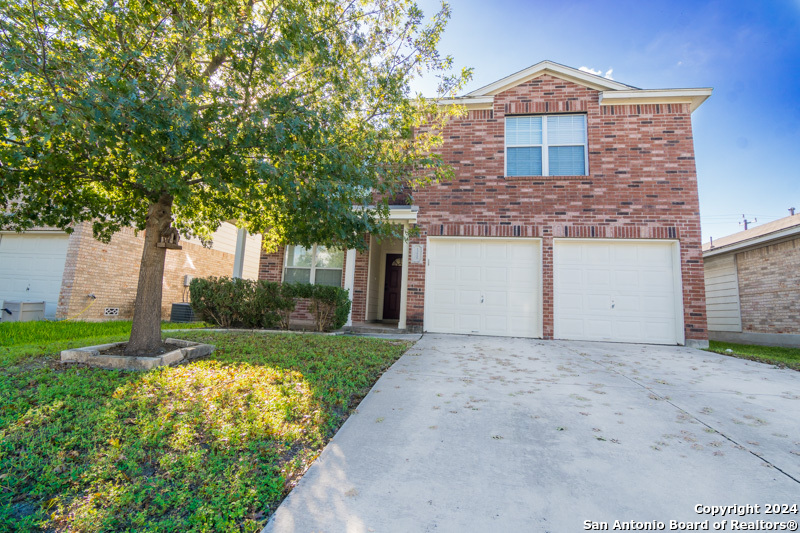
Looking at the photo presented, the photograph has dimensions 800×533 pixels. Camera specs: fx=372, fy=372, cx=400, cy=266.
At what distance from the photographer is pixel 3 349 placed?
5.26m

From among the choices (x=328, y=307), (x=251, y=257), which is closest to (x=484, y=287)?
(x=328, y=307)

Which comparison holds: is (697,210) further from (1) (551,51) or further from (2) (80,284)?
(2) (80,284)

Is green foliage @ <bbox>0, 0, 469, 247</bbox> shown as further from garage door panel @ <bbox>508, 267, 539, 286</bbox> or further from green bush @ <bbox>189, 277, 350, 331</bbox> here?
garage door panel @ <bbox>508, 267, 539, 286</bbox>

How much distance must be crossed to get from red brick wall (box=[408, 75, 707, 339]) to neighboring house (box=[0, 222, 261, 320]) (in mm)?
5669

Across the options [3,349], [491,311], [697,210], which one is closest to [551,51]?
[697,210]

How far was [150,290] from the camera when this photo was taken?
486cm

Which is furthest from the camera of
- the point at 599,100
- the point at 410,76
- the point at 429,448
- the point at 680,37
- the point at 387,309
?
the point at 387,309

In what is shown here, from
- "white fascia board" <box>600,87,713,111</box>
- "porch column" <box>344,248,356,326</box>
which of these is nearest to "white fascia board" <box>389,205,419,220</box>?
"porch column" <box>344,248,356,326</box>

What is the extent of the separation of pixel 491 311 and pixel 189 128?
6813 mm

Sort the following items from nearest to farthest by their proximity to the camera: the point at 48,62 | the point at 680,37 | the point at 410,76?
the point at 48,62 → the point at 410,76 → the point at 680,37

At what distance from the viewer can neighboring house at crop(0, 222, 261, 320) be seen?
1016 cm

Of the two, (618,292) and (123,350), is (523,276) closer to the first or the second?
(618,292)

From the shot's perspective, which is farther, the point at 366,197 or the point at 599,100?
the point at 599,100

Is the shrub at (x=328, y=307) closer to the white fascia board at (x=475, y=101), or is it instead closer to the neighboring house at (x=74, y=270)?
the neighboring house at (x=74, y=270)
